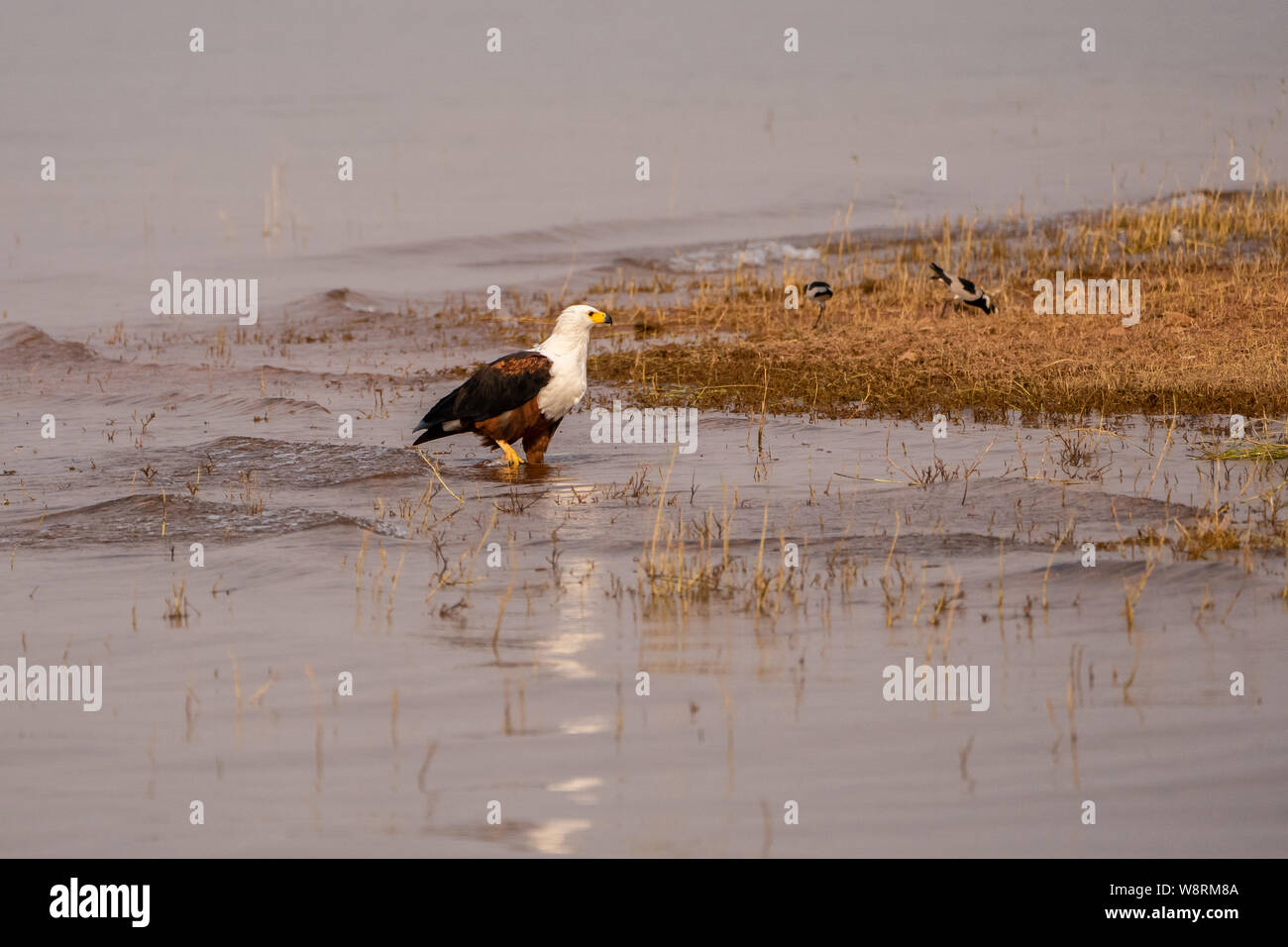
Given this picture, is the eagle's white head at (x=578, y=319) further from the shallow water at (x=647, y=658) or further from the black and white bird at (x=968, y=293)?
the black and white bird at (x=968, y=293)

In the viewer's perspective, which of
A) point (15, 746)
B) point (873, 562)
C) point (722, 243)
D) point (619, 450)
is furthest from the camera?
point (722, 243)

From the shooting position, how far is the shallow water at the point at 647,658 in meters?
3.91

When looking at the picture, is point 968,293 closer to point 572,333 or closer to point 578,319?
point 578,319

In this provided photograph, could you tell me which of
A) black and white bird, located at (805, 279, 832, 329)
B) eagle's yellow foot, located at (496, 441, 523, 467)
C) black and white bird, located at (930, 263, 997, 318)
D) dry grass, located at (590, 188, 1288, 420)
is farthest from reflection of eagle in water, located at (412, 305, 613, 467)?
black and white bird, located at (930, 263, 997, 318)

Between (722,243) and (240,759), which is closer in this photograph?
(240,759)

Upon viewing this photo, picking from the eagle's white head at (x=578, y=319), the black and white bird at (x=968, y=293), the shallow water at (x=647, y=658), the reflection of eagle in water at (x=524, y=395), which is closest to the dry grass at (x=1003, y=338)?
the black and white bird at (x=968, y=293)

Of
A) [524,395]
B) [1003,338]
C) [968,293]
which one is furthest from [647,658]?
[968,293]

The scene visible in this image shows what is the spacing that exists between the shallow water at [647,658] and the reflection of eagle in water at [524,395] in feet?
0.96

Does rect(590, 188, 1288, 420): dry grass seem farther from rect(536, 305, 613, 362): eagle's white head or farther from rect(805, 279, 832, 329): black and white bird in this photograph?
rect(536, 305, 613, 362): eagle's white head

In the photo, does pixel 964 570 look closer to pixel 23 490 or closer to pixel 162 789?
pixel 162 789

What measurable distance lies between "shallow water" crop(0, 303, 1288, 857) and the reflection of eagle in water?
0.96 ft

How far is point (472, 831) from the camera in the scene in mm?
3857
